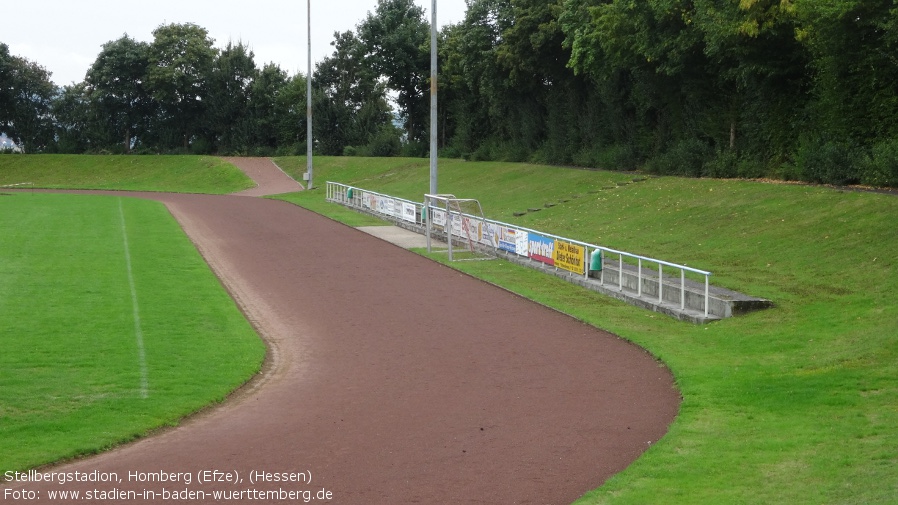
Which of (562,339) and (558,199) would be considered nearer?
(562,339)

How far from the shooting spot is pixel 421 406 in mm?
11789

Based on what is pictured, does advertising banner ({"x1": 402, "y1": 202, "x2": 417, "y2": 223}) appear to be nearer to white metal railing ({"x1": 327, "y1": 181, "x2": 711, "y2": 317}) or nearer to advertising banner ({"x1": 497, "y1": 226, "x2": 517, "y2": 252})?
white metal railing ({"x1": 327, "y1": 181, "x2": 711, "y2": 317})

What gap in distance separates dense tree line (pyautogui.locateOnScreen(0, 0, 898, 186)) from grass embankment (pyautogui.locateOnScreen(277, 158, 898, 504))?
288 centimetres

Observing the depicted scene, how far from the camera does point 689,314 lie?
56.1ft

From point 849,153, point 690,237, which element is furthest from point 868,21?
point 690,237

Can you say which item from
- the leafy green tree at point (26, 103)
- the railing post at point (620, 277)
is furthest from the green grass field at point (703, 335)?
the leafy green tree at point (26, 103)

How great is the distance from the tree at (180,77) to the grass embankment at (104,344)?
4953 centimetres

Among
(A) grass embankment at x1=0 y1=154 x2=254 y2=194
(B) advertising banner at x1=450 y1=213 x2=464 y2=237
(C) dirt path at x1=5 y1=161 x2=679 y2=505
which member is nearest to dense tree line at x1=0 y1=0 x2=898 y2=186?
(A) grass embankment at x1=0 y1=154 x2=254 y2=194

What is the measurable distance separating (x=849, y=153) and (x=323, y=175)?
1613 inches

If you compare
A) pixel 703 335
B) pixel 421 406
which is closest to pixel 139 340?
pixel 421 406

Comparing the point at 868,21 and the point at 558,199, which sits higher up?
the point at 868,21

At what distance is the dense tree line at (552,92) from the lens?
2730 cm

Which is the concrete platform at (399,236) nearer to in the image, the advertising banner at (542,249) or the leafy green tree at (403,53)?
the advertising banner at (542,249)

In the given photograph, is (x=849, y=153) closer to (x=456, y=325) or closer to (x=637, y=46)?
(x=637, y=46)
